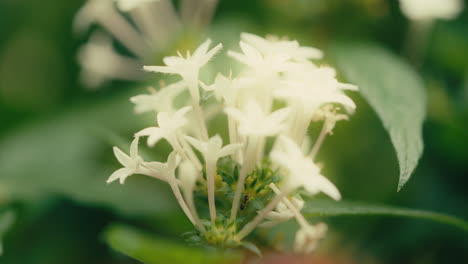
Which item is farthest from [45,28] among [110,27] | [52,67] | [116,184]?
[116,184]

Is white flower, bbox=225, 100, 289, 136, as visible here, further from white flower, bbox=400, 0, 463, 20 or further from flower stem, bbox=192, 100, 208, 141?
white flower, bbox=400, 0, 463, 20

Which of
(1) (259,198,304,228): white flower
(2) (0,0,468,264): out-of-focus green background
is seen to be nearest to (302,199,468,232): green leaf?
(1) (259,198,304,228): white flower

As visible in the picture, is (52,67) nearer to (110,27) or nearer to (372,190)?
(110,27)

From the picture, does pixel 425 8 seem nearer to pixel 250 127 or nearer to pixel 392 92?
pixel 392 92

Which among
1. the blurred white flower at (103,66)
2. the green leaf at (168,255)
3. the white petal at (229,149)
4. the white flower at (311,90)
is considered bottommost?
the green leaf at (168,255)

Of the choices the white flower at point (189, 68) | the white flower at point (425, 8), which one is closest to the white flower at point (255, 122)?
the white flower at point (189, 68)

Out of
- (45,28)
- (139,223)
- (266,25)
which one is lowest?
(139,223)

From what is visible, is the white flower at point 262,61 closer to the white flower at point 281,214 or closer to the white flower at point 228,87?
the white flower at point 228,87
